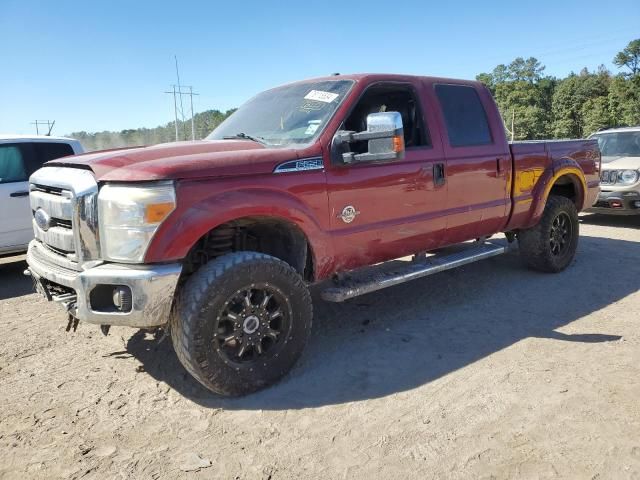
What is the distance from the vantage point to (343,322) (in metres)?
4.33

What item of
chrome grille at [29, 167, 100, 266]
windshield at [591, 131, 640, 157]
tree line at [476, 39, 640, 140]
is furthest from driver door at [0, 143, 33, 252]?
tree line at [476, 39, 640, 140]

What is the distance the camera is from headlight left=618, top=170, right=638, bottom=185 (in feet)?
27.3


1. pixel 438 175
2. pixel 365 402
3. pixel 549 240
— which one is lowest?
pixel 365 402

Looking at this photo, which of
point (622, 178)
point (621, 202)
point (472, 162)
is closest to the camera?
point (472, 162)

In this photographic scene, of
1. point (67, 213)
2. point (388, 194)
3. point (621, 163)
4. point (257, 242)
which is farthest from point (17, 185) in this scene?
point (621, 163)

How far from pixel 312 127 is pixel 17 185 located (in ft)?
14.6

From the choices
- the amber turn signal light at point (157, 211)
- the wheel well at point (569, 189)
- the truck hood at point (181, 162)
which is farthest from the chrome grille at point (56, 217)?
the wheel well at point (569, 189)

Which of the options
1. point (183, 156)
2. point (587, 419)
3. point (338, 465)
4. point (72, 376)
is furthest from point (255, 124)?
point (587, 419)

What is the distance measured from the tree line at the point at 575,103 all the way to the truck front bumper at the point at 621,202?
80.4ft

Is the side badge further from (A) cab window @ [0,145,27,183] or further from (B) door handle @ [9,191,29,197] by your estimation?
(A) cab window @ [0,145,27,183]

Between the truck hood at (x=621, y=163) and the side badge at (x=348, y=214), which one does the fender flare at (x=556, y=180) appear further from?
the truck hood at (x=621, y=163)

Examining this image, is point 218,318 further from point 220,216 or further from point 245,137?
point 245,137

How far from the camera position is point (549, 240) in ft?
18.0

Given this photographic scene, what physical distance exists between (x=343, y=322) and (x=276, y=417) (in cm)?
156
